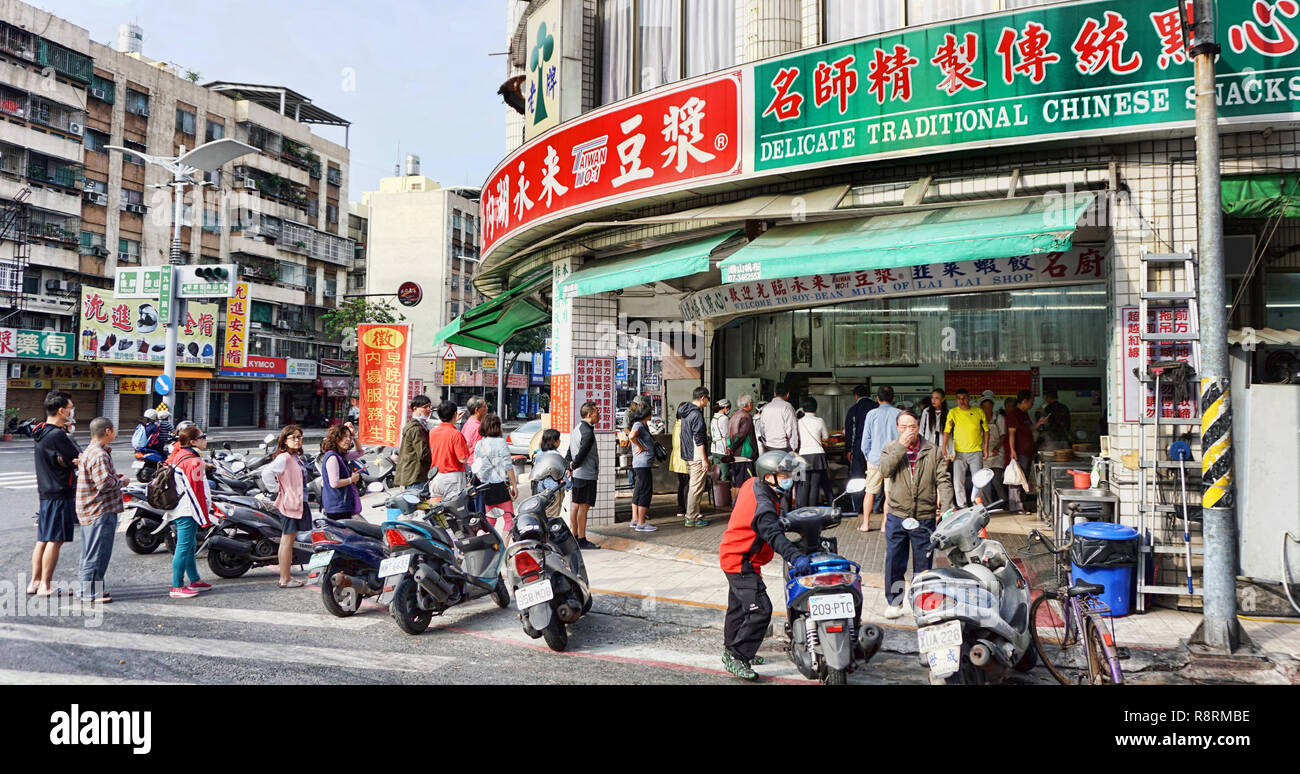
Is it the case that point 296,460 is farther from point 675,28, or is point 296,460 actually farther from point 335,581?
point 675,28

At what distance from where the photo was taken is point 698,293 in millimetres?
13727

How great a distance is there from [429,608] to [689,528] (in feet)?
17.6

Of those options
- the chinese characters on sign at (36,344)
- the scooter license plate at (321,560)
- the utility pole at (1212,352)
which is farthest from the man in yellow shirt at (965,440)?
the chinese characters on sign at (36,344)

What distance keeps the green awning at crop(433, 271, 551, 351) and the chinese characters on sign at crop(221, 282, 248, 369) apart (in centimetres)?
2642

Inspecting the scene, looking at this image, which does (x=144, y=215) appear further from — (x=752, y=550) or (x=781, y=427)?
(x=752, y=550)

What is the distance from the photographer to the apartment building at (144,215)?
3325 cm

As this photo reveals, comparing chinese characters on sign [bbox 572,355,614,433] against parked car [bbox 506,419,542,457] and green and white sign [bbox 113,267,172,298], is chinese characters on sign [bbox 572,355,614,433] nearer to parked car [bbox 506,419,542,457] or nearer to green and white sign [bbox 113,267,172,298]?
parked car [bbox 506,419,542,457]

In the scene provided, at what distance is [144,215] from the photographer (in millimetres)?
39469

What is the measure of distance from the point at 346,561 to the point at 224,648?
1287 mm

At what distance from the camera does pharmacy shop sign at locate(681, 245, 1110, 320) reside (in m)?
9.14

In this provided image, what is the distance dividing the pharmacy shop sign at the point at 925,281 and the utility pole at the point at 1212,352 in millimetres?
1933

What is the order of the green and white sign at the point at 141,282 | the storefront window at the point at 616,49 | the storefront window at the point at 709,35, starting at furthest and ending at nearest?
the green and white sign at the point at 141,282
the storefront window at the point at 616,49
the storefront window at the point at 709,35

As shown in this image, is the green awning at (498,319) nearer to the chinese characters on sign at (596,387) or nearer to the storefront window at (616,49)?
the chinese characters on sign at (596,387)

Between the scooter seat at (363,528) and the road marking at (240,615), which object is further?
the scooter seat at (363,528)
